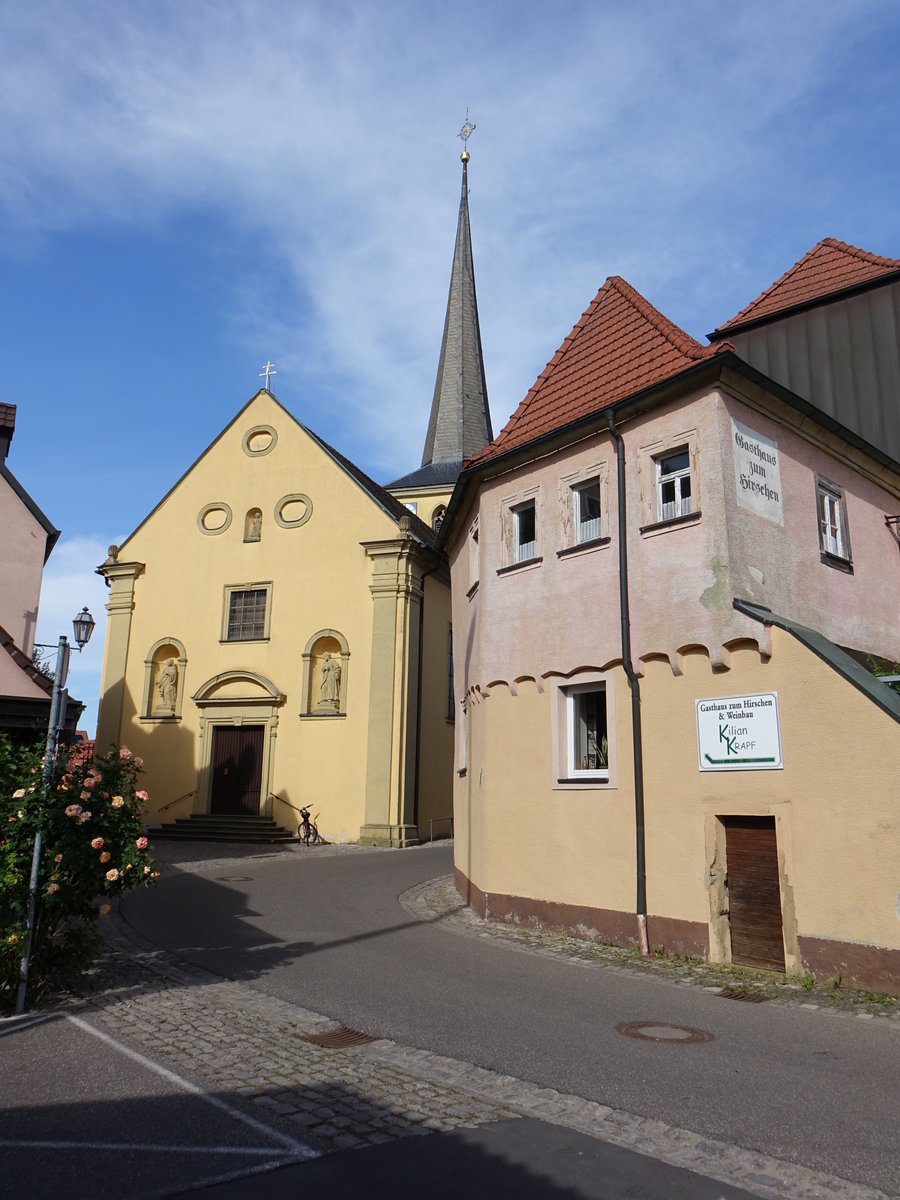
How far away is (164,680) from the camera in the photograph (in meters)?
27.9

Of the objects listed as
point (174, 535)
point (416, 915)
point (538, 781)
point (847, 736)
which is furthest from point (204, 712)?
point (847, 736)

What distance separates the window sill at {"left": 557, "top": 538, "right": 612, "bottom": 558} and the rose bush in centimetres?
638

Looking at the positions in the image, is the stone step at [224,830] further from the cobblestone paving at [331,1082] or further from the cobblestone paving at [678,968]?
the cobblestone paving at [331,1082]

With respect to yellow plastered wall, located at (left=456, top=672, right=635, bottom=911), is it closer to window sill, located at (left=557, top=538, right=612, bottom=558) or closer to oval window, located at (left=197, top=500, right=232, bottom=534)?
window sill, located at (left=557, top=538, right=612, bottom=558)

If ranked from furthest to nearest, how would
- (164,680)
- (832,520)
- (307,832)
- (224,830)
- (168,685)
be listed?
(164,680) < (168,685) < (224,830) < (307,832) < (832,520)

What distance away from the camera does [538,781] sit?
1233 centimetres

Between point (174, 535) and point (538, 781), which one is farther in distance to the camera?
point (174, 535)

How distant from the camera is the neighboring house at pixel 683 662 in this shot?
9.27 meters

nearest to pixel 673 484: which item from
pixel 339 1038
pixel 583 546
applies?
pixel 583 546

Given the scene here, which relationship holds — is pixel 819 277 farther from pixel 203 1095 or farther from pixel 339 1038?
pixel 203 1095

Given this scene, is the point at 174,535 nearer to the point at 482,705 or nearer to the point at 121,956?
the point at 482,705

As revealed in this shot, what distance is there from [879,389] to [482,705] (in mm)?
8902

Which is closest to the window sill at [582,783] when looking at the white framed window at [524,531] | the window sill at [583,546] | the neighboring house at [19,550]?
the window sill at [583,546]

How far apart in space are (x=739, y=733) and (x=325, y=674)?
17249 millimetres
